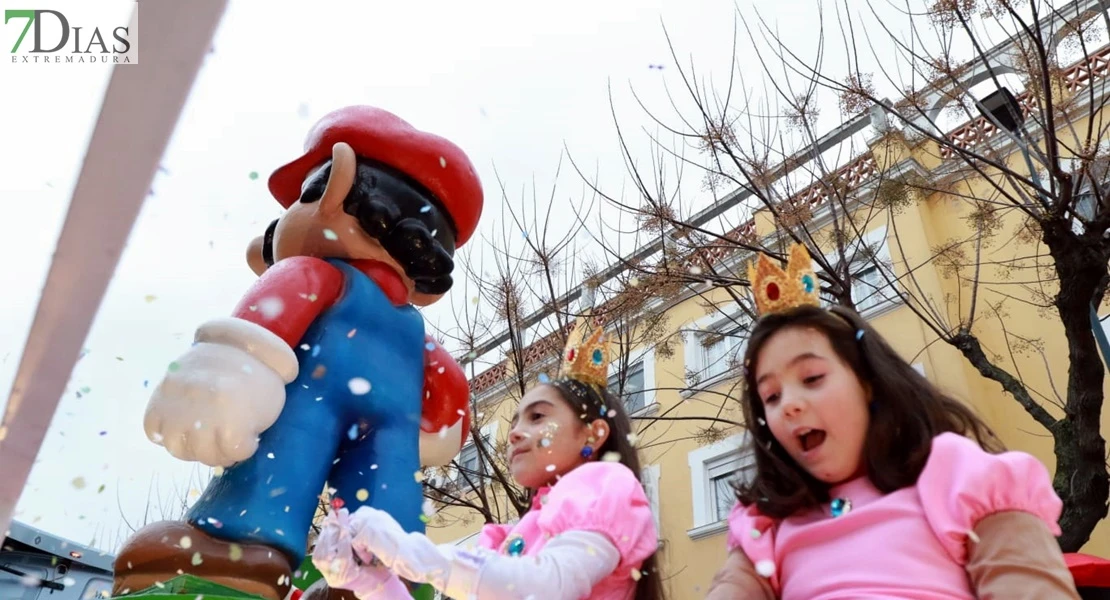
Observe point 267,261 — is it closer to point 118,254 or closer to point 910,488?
point 118,254

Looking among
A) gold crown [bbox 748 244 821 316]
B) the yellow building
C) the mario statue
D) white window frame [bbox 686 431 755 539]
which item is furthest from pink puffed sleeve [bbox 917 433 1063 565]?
white window frame [bbox 686 431 755 539]

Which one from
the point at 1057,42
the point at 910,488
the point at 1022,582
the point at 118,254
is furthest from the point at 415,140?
the point at 1057,42

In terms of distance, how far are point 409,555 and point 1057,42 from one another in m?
4.04

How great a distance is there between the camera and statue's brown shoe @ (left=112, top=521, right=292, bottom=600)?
1612 mm

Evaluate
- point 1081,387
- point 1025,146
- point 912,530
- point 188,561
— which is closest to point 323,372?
point 188,561

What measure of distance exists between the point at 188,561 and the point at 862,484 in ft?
4.19

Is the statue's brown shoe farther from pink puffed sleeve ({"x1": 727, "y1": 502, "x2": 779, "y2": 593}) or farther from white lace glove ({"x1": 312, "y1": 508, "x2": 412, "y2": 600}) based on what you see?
pink puffed sleeve ({"x1": 727, "y1": 502, "x2": 779, "y2": 593})

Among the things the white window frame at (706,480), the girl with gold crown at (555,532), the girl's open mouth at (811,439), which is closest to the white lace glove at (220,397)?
the girl with gold crown at (555,532)

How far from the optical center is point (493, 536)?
2.02 meters

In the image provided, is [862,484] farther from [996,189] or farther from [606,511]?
[996,189]

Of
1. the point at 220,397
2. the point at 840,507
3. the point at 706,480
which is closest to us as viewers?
the point at 840,507

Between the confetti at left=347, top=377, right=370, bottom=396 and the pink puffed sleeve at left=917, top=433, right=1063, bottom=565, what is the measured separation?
1.23m

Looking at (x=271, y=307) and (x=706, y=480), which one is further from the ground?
(x=706, y=480)

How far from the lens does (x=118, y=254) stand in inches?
41.9
